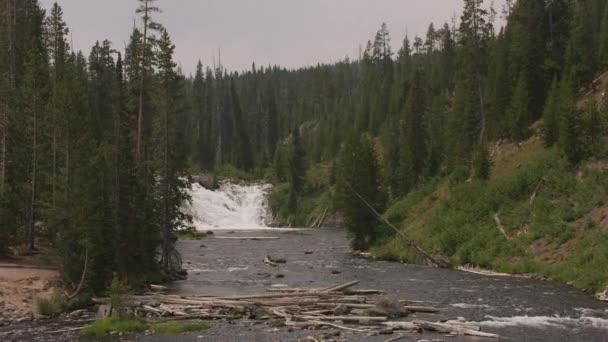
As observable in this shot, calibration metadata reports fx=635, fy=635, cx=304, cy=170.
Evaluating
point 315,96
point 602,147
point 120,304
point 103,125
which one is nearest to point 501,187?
point 602,147

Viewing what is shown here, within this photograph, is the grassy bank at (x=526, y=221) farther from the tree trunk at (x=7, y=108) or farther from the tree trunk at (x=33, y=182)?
the tree trunk at (x=7, y=108)

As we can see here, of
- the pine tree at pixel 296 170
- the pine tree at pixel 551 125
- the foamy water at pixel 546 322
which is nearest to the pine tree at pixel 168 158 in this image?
the foamy water at pixel 546 322

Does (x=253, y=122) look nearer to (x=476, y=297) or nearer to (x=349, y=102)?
(x=349, y=102)

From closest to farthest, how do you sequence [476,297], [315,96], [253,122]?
[476,297] < [253,122] < [315,96]

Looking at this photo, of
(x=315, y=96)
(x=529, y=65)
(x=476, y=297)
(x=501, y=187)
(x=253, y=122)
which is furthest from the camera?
(x=315, y=96)

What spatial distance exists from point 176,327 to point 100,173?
42.3 ft

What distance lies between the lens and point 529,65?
60344 millimetres

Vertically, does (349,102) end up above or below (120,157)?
above

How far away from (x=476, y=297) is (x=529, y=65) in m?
35.2

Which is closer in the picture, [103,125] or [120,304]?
[120,304]

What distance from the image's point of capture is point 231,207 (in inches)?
4348

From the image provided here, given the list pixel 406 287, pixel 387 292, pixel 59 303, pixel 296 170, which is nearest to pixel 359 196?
pixel 406 287

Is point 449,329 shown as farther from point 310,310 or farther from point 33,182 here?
point 33,182

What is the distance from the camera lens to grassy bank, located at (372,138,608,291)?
120ft
